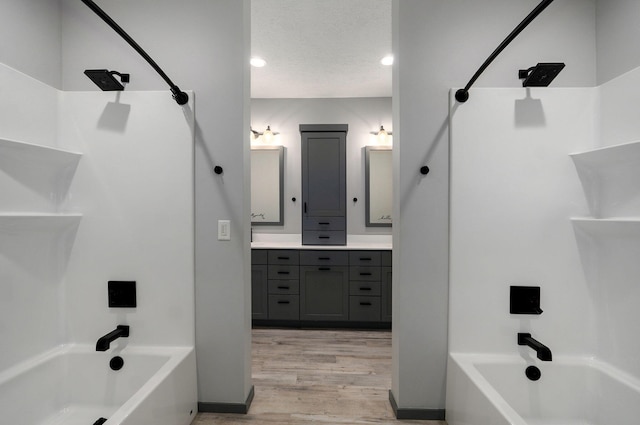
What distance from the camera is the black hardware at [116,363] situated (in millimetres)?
1576

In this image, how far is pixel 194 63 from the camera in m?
1.70

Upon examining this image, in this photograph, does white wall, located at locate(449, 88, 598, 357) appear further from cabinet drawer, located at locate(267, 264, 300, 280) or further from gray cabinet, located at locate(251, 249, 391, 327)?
cabinet drawer, located at locate(267, 264, 300, 280)

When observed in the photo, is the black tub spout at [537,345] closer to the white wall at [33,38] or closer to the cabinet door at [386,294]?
the cabinet door at [386,294]

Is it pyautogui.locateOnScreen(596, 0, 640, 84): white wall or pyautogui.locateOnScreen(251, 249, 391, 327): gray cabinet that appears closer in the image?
pyautogui.locateOnScreen(596, 0, 640, 84): white wall

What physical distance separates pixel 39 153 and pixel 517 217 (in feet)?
8.27

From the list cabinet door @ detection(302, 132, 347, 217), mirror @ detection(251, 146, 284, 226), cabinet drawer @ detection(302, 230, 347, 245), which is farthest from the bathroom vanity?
mirror @ detection(251, 146, 284, 226)

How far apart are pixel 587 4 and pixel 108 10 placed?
2.75 m

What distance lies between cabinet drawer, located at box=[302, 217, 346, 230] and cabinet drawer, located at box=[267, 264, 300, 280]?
55cm

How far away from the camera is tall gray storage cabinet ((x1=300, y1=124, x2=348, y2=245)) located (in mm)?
3457

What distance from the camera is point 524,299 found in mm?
1587

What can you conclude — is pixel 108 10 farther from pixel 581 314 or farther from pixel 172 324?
pixel 581 314

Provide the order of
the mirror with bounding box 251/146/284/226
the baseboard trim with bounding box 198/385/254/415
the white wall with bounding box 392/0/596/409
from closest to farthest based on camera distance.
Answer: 1. the white wall with bounding box 392/0/596/409
2. the baseboard trim with bounding box 198/385/254/415
3. the mirror with bounding box 251/146/284/226

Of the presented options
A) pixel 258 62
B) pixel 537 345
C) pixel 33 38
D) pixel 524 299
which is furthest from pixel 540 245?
pixel 33 38

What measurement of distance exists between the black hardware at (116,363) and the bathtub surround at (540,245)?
71.7 inches
